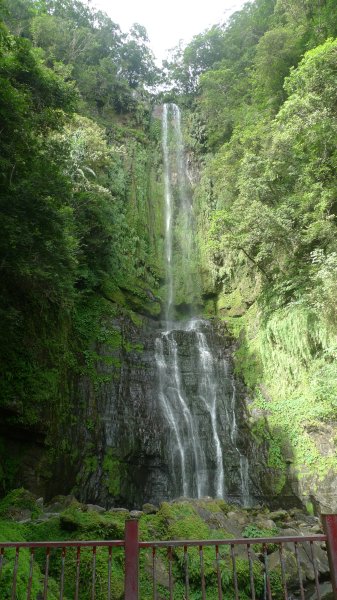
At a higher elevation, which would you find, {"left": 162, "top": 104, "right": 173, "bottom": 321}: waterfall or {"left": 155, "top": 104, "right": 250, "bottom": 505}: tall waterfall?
{"left": 162, "top": 104, "right": 173, "bottom": 321}: waterfall

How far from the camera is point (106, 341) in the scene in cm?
1498

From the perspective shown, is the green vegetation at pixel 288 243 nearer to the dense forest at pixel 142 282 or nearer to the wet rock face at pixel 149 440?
the dense forest at pixel 142 282

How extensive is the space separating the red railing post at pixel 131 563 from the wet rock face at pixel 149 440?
26.3 ft

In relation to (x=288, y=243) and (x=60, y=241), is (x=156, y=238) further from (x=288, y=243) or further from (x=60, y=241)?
(x=60, y=241)

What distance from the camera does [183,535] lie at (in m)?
6.92

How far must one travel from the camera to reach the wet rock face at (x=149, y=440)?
39.1 feet

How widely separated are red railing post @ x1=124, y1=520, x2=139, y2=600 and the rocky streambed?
2.37m

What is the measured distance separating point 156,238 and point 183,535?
60.7 ft

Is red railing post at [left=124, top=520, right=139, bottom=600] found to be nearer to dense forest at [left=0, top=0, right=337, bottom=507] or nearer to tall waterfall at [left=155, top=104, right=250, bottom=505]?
dense forest at [left=0, top=0, right=337, bottom=507]

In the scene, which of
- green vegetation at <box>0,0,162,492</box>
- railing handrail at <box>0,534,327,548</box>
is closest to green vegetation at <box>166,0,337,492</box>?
green vegetation at <box>0,0,162,492</box>

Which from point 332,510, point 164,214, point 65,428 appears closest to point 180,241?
point 164,214

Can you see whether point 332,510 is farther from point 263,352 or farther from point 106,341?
point 106,341

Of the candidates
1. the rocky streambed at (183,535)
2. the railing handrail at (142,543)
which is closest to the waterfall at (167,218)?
the rocky streambed at (183,535)

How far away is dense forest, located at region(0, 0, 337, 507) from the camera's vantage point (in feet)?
31.3
